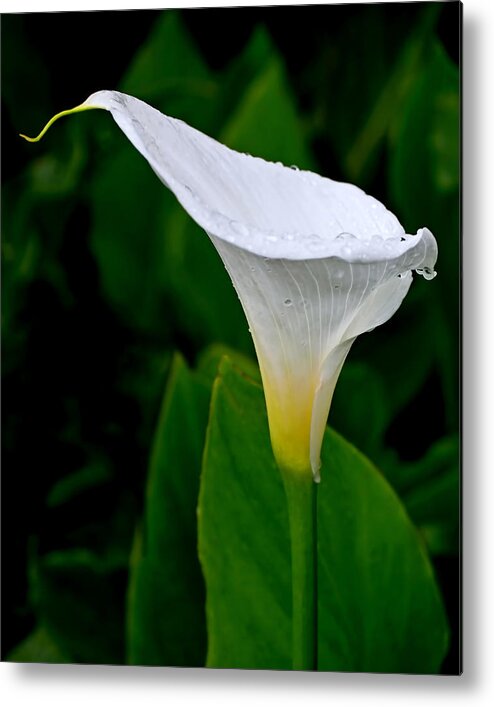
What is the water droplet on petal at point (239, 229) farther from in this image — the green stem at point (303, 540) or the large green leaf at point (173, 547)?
the large green leaf at point (173, 547)

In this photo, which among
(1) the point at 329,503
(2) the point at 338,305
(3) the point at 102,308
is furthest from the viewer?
(3) the point at 102,308

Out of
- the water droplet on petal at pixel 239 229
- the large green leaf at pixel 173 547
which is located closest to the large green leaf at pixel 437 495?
the large green leaf at pixel 173 547

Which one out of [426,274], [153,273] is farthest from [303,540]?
[153,273]

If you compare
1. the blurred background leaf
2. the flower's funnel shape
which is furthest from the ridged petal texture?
the blurred background leaf

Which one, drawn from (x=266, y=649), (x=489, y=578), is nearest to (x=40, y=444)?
(x=266, y=649)

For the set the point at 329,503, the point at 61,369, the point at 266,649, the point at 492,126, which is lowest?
the point at 266,649

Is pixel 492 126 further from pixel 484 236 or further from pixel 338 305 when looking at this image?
pixel 338 305

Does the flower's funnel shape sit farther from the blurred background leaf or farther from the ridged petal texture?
the blurred background leaf
